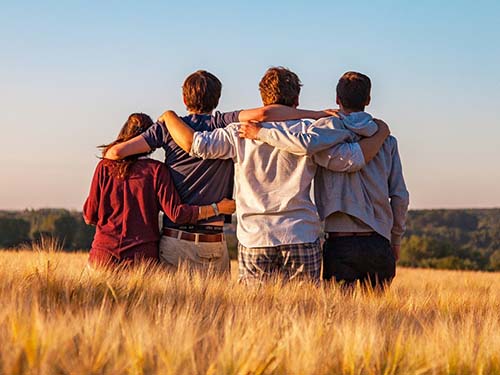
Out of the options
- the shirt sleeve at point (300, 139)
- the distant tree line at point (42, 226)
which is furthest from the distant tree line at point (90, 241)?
the shirt sleeve at point (300, 139)

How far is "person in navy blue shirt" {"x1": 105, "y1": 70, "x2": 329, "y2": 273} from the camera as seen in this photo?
274 inches

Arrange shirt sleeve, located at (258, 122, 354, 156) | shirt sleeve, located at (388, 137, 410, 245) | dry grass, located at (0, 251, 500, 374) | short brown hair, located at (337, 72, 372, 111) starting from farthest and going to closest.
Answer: shirt sleeve, located at (388, 137, 410, 245), short brown hair, located at (337, 72, 372, 111), shirt sleeve, located at (258, 122, 354, 156), dry grass, located at (0, 251, 500, 374)

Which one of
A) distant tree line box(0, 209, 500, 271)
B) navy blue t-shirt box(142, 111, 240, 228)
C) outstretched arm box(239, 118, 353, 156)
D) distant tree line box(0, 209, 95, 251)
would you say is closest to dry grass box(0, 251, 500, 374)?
outstretched arm box(239, 118, 353, 156)

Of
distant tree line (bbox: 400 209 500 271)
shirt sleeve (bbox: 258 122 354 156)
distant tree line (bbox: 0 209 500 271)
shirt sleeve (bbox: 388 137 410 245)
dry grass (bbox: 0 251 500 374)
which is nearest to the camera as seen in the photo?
dry grass (bbox: 0 251 500 374)

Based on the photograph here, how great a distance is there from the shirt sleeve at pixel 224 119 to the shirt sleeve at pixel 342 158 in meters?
0.76

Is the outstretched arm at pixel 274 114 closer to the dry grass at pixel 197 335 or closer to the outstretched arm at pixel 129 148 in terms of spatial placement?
the outstretched arm at pixel 129 148

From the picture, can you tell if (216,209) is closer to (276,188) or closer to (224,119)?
(276,188)

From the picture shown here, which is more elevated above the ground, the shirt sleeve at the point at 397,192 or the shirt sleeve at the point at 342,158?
the shirt sleeve at the point at 342,158

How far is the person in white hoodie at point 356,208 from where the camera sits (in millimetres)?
6859

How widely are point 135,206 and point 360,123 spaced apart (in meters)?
1.98

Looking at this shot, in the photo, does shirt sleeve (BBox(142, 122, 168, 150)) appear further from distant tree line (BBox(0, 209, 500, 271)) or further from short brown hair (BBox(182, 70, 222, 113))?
distant tree line (BBox(0, 209, 500, 271))

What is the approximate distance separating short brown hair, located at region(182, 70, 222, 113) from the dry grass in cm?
178

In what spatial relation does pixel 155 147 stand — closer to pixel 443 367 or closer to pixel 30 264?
pixel 30 264

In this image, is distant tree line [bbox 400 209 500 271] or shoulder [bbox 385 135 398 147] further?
distant tree line [bbox 400 209 500 271]
